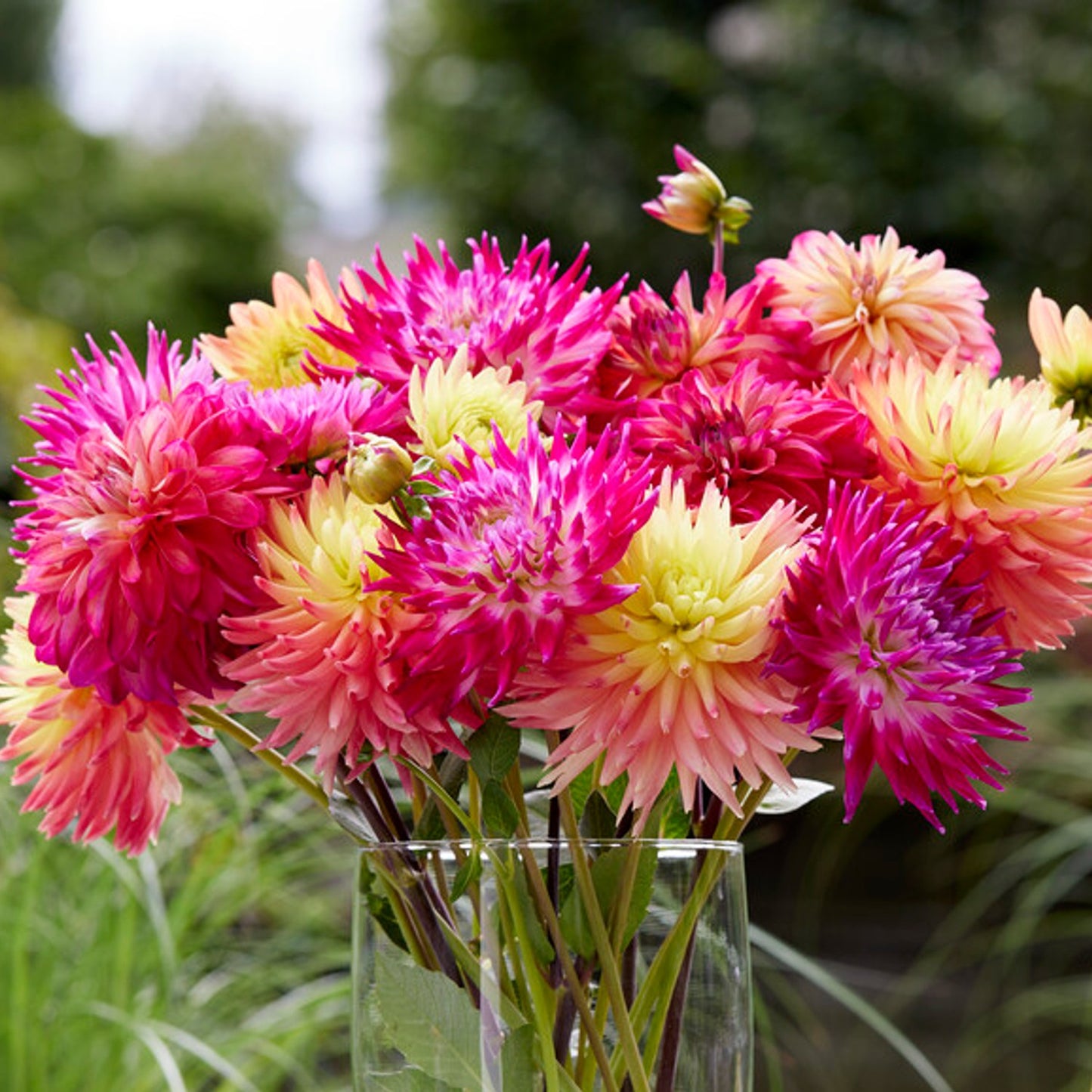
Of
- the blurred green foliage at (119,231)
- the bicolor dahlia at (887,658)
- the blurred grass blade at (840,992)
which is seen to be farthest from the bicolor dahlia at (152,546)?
the blurred green foliage at (119,231)

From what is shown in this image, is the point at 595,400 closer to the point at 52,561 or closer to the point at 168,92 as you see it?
the point at 52,561

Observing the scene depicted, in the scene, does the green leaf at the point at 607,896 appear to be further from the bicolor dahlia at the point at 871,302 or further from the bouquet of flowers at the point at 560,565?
the bicolor dahlia at the point at 871,302

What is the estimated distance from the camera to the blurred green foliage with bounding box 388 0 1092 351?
4.22 meters

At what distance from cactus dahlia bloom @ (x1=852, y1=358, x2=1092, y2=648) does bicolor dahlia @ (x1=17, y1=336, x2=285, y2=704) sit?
14 centimetres

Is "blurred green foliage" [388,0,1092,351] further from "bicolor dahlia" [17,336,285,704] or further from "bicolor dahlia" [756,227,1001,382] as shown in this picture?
"bicolor dahlia" [17,336,285,704]

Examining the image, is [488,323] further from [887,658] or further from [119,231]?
[119,231]

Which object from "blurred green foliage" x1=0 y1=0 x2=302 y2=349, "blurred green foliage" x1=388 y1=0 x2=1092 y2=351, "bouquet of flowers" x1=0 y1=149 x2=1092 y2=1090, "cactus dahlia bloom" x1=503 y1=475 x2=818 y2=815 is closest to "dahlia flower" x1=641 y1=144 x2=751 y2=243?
"bouquet of flowers" x1=0 y1=149 x2=1092 y2=1090

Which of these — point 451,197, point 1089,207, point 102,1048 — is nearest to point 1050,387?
point 102,1048

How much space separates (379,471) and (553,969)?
5.0 inches

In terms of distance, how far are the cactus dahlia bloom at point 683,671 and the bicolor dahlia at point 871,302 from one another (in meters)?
0.10

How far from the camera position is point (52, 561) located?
1.12ft

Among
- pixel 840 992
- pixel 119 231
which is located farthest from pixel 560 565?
pixel 119 231

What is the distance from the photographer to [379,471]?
1.03 feet

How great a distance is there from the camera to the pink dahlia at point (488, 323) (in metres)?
0.38
